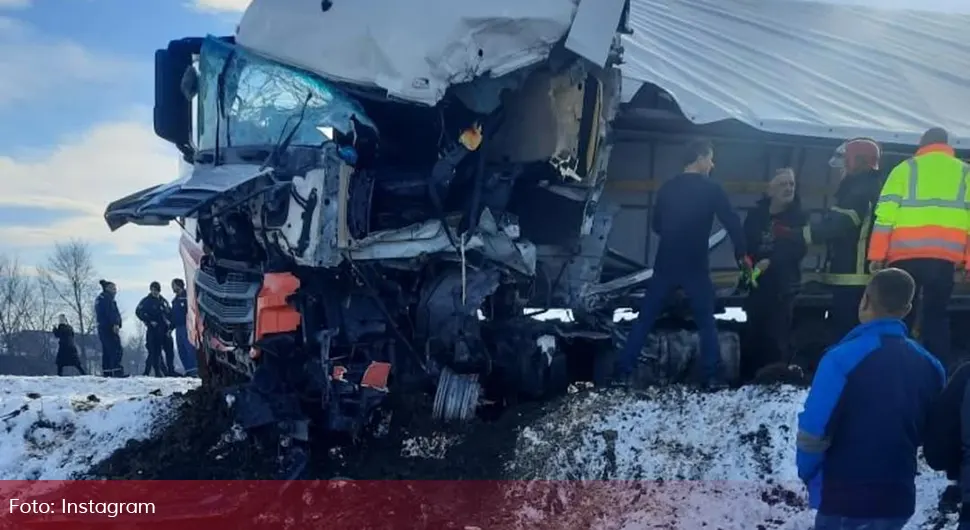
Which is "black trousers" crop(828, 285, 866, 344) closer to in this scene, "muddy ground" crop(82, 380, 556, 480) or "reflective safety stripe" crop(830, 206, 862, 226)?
"reflective safety stripe" crop(830, 206, 862, 226)

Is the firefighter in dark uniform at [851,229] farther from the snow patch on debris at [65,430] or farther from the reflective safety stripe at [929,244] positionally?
the snow patch on debris at [65,430]

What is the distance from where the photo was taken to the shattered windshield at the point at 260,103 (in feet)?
15.6

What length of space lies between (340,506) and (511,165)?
2308 millimetres

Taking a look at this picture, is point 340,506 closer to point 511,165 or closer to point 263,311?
point 263,311

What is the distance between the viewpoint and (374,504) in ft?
13.8

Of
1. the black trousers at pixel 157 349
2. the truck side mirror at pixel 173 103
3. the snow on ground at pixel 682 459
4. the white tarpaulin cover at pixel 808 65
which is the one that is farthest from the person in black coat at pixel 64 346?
the snow on ground at pixel 682 459

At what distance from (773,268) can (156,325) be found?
7427 millimetres

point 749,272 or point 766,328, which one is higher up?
point 749,272

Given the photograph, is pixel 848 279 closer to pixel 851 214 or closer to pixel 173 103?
pixel 851 214

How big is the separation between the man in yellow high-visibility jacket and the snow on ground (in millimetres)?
989

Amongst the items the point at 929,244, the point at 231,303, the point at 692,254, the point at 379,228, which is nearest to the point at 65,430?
the point at 231,303

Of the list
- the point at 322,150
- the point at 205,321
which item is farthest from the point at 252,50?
the point at 205,321

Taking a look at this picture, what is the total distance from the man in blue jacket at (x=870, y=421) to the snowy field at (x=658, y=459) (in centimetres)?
115

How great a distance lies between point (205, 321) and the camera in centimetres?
527
